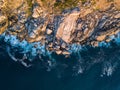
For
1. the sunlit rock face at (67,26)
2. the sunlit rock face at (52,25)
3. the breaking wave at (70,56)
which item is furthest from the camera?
the sunlit rock face at (67,26)

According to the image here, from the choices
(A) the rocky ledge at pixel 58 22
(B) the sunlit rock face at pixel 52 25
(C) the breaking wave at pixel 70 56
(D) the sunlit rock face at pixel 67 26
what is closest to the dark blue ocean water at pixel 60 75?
(C) the breaking wave at pixel 70 56

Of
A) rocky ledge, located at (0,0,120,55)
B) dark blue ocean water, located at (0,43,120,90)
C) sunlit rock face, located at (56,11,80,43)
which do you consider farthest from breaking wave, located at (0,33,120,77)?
sunlit rock face, located at (56,11,80,43)

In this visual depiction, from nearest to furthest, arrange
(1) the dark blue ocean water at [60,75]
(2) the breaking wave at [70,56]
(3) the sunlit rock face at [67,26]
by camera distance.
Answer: (1) the dark blue ocean water at [60,75] → (2) the breaking wave at [70,56] → (3) the sunlit rock face at [67,26]

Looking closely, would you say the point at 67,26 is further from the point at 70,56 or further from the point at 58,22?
the point at 70,56

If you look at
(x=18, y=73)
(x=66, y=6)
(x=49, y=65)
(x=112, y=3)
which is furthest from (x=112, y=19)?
(x=18, y=73)

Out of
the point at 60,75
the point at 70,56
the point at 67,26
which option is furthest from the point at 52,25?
the point at 60,75

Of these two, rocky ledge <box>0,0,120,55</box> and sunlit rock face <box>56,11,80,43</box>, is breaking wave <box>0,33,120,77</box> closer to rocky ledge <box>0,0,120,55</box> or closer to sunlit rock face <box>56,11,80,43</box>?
rocky ledge <box>0,0,120,55</box>

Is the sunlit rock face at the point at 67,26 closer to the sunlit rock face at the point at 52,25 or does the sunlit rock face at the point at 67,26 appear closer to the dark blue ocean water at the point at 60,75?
the sunlit rock face at the point at 52,25

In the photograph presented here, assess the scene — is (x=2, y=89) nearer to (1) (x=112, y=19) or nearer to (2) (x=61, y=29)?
(2) (x=61, y=29)
